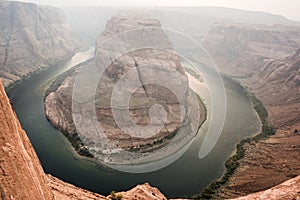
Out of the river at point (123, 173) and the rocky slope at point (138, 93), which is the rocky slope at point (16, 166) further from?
the rocky slope at point (138, 93)

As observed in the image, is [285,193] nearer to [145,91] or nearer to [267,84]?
[145,91]

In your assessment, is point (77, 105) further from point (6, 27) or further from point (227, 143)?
point (6, 27)

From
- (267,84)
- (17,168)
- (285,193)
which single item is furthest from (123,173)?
(267,84)

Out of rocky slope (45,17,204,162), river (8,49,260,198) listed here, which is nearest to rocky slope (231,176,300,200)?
river (8,49,260,198)

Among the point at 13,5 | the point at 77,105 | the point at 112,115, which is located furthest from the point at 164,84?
the point at 13,5

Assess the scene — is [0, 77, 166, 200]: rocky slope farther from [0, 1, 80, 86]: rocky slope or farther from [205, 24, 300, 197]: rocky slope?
[0, 1, 80, 86]: rocky slope

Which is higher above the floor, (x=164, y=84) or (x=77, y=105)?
(x=164, y=84)

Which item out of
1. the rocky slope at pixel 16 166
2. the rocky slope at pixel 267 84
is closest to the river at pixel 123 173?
the rocky slope at pixel 267 84
